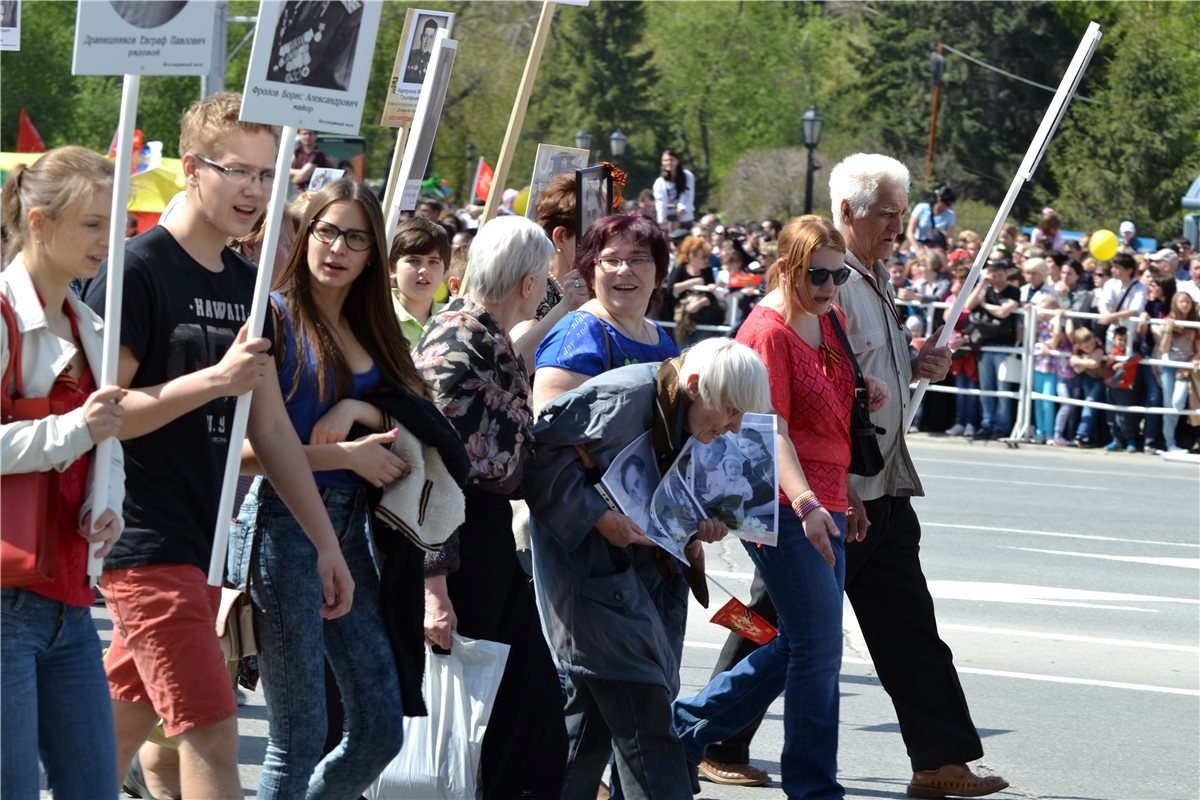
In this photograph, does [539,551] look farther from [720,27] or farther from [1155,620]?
[720,27]

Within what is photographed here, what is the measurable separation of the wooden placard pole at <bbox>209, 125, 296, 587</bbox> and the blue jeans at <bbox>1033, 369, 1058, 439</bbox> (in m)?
14.7

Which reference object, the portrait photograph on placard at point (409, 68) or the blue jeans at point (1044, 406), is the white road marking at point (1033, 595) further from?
the blue jeans at point (1044, 406)

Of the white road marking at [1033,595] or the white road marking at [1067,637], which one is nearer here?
the white road marking at [1067,637]

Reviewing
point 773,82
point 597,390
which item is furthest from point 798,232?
point 773,82

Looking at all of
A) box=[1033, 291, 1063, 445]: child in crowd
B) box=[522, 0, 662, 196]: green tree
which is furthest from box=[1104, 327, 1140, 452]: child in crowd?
box=[522, 0, 662, 196]: green tree

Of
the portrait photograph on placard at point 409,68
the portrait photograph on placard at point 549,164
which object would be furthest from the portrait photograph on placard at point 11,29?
the portrait photograph on placard at point 549,164

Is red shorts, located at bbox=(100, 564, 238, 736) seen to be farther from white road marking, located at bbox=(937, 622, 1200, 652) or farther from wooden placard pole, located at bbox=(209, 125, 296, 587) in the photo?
white road marking, located at bbox=(937, 622, 1200, 652)

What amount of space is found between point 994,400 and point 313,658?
15.1 metres

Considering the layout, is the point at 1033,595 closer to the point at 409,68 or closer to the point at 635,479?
the point at 409,68

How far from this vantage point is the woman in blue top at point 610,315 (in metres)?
5.01

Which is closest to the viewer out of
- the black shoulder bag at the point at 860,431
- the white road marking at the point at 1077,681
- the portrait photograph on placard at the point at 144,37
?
the portrait photograph on placard at the point at 144,37

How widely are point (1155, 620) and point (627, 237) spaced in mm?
5194

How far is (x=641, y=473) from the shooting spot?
15.5ft

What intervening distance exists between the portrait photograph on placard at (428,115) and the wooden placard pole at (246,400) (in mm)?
1166
